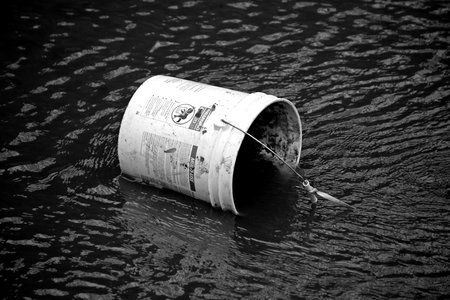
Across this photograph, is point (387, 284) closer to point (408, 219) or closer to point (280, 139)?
point (408, 219)

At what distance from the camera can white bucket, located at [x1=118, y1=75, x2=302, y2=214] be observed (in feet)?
13.4

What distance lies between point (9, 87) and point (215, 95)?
2.86 metres

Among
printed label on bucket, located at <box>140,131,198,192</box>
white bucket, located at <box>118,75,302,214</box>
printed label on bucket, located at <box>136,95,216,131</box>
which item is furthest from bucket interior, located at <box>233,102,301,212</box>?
printed label on bucket, located at <box>136,95,216,131</box>

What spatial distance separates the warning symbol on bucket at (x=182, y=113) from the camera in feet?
13.9

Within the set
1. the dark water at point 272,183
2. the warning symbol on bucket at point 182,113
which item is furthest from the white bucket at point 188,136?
the dark water at point 272,183

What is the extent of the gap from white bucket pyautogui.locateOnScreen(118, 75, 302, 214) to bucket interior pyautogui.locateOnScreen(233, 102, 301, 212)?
0.09 meters

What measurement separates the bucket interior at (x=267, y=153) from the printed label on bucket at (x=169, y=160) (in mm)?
582

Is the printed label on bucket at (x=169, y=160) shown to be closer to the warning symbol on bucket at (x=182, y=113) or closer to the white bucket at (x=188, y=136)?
the white bucket at (x=188, y=136)

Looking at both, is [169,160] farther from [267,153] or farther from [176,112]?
[267,153]

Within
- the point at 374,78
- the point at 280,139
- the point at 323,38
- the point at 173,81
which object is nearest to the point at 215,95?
the point at 173,81

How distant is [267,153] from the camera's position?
495 centimetres

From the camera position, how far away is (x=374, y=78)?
5.89 meters

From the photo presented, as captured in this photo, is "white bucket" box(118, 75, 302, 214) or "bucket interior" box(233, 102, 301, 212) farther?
"bucket interior" box(233, 102, 301, 212)

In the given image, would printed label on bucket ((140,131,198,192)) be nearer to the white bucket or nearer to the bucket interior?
the white bucket
